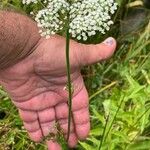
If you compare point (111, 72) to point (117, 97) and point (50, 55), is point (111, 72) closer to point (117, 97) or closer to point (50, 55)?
point (117, 97)

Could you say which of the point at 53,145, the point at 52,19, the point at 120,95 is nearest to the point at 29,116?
the point at 53,145

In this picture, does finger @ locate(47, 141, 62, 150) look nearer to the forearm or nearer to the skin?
the skin

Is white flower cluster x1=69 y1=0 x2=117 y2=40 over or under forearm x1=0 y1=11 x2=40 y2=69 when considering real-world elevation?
over

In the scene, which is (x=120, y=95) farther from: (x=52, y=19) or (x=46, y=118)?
(x=52, y=19)

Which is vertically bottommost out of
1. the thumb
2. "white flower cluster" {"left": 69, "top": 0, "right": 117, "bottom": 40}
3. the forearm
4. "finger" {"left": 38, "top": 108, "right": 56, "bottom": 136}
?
"finger" {"left": 38, "top": 108, "right": 56, "bottom": 136}

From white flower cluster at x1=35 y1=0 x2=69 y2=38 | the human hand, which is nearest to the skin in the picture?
the human hand

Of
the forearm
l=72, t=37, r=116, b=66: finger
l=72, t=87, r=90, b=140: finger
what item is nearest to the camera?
the forearm

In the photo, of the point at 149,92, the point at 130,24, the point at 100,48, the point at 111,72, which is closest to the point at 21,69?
the point at 100,48
